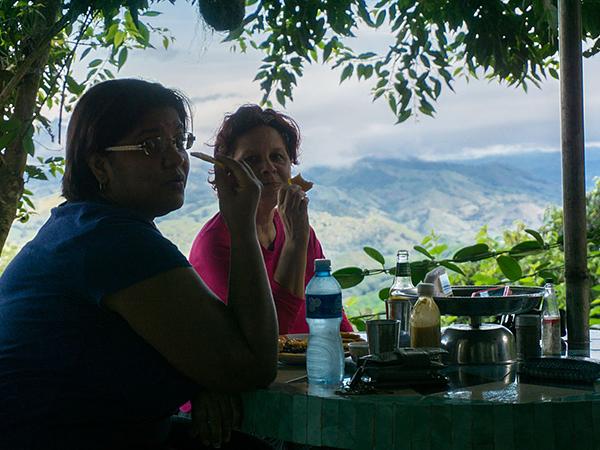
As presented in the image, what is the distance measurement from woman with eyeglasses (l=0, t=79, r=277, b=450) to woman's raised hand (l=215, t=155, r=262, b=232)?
0.04 meters

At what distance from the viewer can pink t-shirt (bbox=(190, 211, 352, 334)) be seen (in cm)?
201

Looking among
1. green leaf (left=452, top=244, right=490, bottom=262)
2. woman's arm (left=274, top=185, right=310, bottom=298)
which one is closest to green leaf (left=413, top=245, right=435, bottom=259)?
green leaf (left=452, top=244, right=490, bottom=262)

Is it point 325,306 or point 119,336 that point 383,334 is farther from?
point 119,336

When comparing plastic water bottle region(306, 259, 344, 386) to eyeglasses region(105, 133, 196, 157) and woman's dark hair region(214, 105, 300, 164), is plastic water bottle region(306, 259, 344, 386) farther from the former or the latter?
woman's dark hair region(214, 105, 300, 164)

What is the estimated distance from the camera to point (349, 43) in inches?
123

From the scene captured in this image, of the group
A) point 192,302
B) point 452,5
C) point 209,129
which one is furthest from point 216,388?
point 452,5

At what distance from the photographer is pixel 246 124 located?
2.34 metres

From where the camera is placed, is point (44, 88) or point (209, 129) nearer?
point (209, 129)

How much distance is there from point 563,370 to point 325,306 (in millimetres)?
398

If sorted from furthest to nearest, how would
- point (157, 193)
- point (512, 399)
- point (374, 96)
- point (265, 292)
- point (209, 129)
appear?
point (374, 96), point (209, 129), point (157, 193), point (265, 292), point (512, 399)

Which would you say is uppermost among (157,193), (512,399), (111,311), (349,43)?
(349,43)

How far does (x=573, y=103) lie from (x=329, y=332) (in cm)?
81

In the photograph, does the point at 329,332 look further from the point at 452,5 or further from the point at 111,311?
the point at 452,5

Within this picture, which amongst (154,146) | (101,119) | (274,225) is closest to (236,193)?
(154,146)
